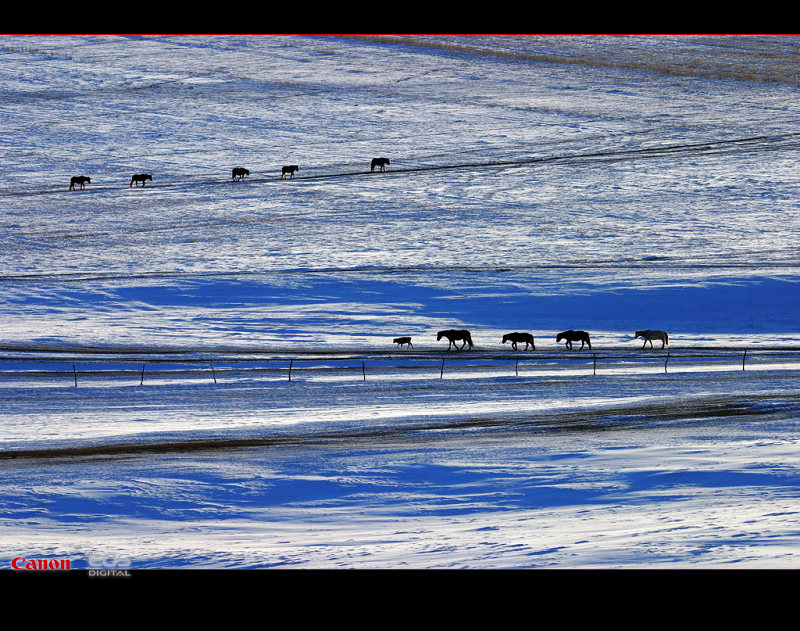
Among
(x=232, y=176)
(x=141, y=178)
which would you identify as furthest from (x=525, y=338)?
(x=141, y=178)

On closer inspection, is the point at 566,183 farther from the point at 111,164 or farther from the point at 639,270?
the point at 111,164

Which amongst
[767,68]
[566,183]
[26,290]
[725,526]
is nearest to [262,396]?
[725,526]

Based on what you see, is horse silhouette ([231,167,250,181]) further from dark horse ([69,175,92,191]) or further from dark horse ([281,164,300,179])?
dark horse ([69,175,92,191])

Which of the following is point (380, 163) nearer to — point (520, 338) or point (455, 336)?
point (455, 336)

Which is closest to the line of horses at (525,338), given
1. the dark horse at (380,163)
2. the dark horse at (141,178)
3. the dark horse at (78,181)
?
the dark horse at (380,163)

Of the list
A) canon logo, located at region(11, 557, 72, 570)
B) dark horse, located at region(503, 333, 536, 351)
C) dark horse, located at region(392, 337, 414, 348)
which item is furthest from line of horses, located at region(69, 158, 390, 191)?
canon logo, located at region(11, 557, 72, 570)
